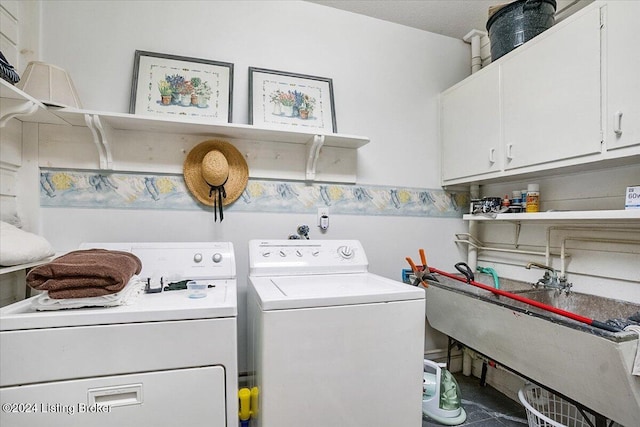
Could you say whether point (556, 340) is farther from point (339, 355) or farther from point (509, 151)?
point (509, 151)

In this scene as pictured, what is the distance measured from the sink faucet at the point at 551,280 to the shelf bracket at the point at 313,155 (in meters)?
1.50

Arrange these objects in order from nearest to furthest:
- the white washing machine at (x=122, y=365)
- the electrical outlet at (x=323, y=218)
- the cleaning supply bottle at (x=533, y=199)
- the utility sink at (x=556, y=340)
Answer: the white washing machine at (x=122, y=365), the utility sink at (x=556, y=340), the cleaning supply bottle at (x=533, y=199), the electrical outlet at (x=323, y=218)

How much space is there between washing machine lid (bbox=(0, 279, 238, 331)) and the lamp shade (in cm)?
105

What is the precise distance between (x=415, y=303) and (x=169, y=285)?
1.07 m

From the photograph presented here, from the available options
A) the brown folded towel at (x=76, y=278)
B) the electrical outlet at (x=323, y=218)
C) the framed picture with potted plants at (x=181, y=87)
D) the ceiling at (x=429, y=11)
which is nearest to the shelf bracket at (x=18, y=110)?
the framed picture with potted plants at (x=181, y=87)

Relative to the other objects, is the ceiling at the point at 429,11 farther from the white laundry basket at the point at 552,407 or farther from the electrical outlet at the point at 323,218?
the white laundry basket at the point at 552,407

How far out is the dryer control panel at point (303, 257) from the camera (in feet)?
5.59

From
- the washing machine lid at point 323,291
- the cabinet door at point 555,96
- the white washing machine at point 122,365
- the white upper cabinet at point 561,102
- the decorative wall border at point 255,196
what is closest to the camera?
the white washing machine at point 122,365

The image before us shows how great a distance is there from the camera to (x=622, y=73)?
1.32 metres

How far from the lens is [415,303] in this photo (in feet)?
4.42

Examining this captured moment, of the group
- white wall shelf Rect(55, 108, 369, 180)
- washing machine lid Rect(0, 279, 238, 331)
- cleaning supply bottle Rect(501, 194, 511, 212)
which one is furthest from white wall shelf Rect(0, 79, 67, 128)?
cleaning supply bottle Rect(501, 194, 511, 212)

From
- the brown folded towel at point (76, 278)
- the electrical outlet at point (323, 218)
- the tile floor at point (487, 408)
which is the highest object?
the electrical outlet at point (323, 218)

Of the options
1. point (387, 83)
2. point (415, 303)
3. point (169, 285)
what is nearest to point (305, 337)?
point (415, 303)

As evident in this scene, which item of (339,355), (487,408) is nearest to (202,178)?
(339,355)
